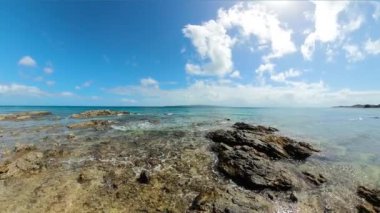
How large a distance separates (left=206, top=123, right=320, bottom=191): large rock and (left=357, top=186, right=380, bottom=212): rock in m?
1.85

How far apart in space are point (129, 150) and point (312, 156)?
1602 centimetres

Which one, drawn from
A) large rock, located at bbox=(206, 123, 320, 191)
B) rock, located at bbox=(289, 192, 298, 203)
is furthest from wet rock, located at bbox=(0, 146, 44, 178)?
rock, located at bbox=(289, 192, 298, 203)

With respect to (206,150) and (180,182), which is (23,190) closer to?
(180,182)

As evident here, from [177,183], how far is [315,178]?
27.8 feet

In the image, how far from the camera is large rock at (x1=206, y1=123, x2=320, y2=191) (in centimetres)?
1170

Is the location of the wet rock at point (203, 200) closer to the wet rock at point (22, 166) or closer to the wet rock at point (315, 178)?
the wet rock at point (315, 178)

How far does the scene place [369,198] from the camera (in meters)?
10.7

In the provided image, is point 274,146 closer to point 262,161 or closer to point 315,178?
point 262,161

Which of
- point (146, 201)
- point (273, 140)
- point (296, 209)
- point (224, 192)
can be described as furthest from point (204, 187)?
point (273, 140)

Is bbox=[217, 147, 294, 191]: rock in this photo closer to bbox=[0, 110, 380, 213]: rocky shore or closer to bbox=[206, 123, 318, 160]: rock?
bbox=[0, 110, 380, 213]: rocky shore

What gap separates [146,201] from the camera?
980 cm

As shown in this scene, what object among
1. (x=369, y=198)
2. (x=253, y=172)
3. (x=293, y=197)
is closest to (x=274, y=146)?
(x=253, y=172)

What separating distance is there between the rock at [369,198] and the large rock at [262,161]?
1853 millimetres

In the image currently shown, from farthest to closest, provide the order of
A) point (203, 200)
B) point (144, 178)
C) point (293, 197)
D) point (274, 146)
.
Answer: point (274, 146), point (144, 178), point (293, 197), point (203, 200)
